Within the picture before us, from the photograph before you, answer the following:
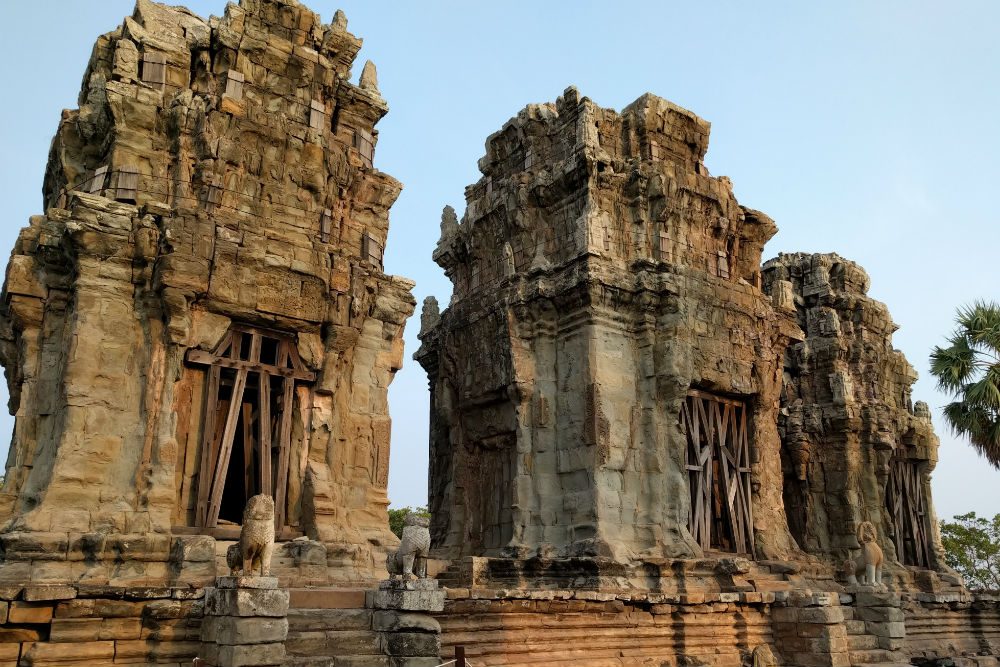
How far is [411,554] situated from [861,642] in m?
9.22

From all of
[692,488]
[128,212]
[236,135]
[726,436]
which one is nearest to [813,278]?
[726,436]

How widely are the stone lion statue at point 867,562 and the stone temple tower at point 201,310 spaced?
9.30m

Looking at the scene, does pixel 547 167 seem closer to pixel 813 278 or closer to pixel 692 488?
pixel 692 488

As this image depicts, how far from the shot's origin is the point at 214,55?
37.9ft

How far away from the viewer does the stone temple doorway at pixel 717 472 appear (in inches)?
648

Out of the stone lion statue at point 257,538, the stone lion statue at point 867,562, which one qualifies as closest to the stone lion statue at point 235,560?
the stone lion statue at point 257,538

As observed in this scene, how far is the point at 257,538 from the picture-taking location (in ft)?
25.5

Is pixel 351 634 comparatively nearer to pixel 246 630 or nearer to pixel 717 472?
pixel 246 630

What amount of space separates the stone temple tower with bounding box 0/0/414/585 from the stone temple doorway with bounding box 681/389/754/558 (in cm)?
727

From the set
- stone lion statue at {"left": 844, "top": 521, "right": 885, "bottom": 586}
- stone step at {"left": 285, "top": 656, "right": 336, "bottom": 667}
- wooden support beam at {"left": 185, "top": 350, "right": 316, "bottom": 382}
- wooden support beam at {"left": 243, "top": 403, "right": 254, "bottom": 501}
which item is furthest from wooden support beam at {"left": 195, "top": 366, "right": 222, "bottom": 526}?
stone lion statue at {"left": 844, "top": 521, "right": 885, "bottom": 586}

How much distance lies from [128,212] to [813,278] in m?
19.6

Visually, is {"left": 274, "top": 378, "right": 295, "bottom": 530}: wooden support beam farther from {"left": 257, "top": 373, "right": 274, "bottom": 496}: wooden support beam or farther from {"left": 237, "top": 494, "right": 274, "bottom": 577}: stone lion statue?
{"left": 237, "top": 494, "right": 274, "bottom": 577}: stone lion statue

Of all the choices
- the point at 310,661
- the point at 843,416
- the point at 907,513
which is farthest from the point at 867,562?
the point at 310,661

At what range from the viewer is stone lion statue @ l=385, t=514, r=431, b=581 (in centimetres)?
867
